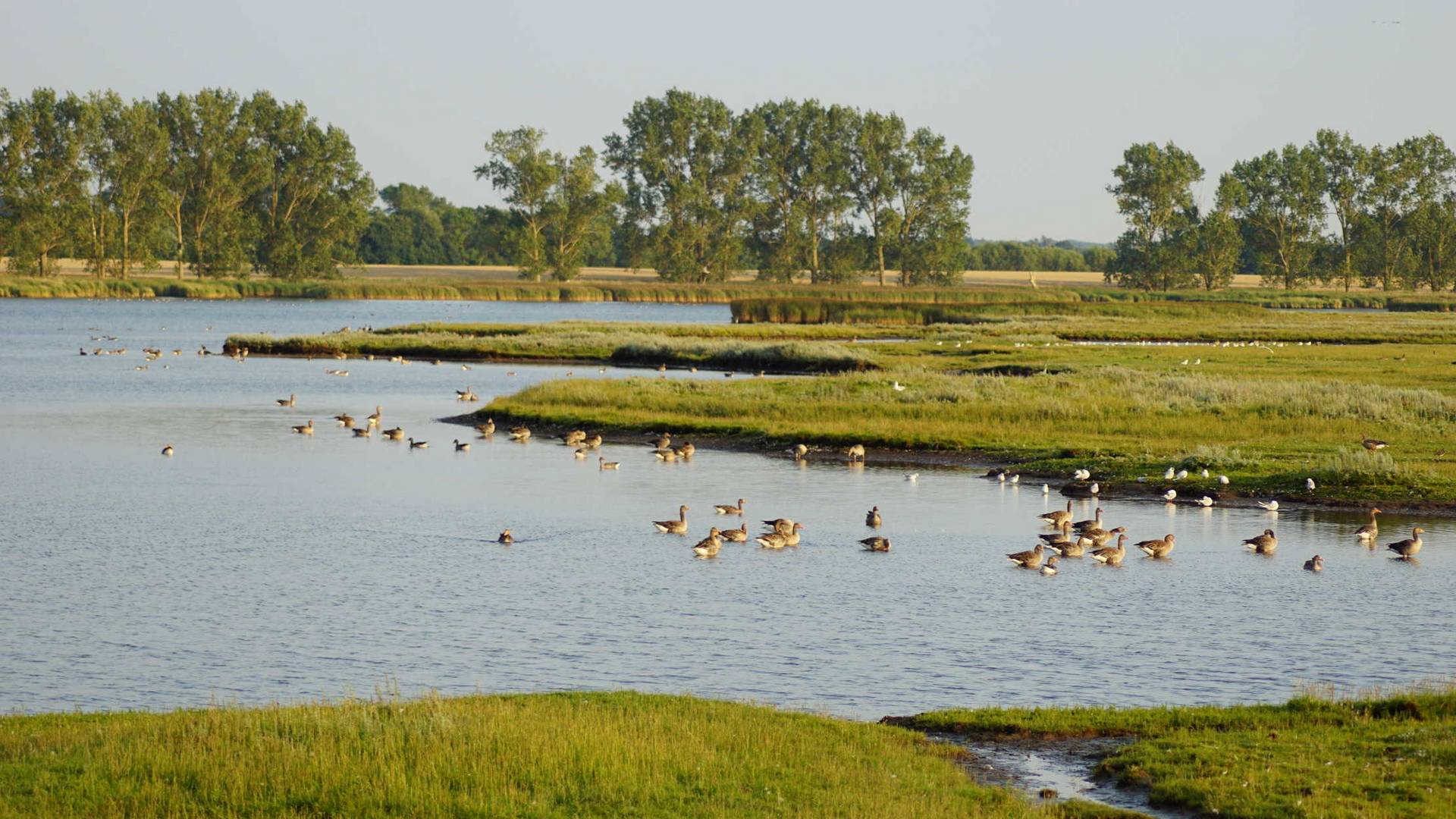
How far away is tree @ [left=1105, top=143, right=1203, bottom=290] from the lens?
18938 centimetres

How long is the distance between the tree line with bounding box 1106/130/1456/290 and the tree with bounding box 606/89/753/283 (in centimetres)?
4683

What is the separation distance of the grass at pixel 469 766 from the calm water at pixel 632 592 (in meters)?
3.13

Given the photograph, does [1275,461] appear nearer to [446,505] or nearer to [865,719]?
[446,505]

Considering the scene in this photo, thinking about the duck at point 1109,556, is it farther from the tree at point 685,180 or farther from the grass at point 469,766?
the tree at point 685,180

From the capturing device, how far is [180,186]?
7003 inches

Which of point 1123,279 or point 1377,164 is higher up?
point 1377,164

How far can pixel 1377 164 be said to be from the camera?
194 m

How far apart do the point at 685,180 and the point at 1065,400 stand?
148m

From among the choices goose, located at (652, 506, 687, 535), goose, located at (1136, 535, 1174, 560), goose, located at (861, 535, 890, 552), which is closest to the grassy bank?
goose, located at (1136, 535, 1174, 560)

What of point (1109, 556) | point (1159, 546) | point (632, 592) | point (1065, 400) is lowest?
point (632, 592)

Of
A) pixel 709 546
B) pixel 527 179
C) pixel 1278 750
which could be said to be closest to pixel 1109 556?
pixel 709 546

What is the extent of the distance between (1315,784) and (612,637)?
428 inches

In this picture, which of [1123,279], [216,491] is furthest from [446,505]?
[1123,279]

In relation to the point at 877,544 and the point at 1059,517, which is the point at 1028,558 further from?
the point at 1059,517
